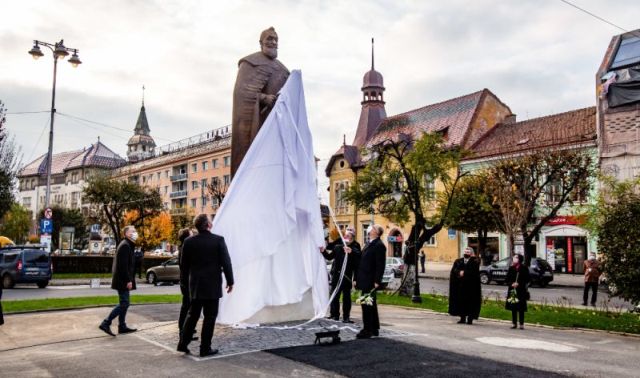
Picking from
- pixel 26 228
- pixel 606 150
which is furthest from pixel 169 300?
pixel 26 228

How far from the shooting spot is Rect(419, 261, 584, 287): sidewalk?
98.9ft

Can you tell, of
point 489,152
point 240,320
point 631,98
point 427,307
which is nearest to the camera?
point 240,320

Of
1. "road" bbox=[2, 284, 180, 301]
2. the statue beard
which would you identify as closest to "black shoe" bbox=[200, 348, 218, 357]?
the statue beard

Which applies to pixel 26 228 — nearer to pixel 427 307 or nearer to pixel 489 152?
pixel 489 152

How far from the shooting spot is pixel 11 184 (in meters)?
28.4

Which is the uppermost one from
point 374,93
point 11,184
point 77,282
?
point 374,93

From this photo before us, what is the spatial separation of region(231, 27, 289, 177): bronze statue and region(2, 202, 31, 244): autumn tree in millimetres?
75808

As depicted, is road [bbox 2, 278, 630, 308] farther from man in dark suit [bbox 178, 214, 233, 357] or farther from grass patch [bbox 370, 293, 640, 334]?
man in dark suit [bbox 178, 214, 233, 357]

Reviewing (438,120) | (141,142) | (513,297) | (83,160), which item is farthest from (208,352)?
(141,142)

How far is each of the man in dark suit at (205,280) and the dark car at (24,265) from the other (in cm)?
1997

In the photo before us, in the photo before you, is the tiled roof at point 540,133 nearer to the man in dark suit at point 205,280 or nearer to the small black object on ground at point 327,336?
the small black object on ground at point 327,336

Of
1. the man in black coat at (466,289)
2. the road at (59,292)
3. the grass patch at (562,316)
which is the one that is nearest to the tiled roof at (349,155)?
the road at (59,292)

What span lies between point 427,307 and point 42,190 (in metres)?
113

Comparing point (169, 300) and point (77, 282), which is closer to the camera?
point (169, 300)
